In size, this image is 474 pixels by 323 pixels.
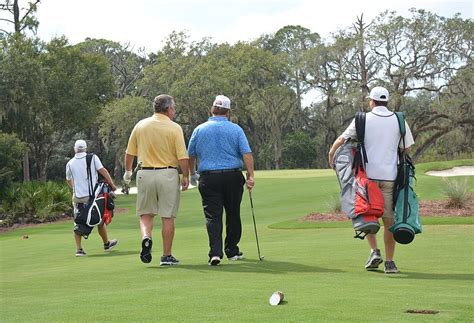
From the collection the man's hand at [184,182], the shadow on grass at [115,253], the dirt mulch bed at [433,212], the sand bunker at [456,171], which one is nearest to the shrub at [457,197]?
the dirt mulch bed at [433,212]

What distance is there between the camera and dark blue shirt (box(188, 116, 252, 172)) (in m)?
10.3

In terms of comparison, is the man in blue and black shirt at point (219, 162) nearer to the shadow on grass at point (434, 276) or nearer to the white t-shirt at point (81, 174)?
the shadow on grass at point (434, 276)

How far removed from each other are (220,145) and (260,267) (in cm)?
180

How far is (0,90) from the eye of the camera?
39312mm

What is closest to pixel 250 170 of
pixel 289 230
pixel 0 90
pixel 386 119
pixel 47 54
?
pixel 386 119

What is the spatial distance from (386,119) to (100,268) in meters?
4.02

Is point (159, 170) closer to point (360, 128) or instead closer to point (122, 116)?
point (360, 128)

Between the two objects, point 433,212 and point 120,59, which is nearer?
point 433,212

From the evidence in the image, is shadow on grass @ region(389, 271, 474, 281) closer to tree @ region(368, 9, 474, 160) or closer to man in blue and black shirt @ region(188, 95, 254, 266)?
man in blue and black shirt @ region(188, 95, 254, 266)

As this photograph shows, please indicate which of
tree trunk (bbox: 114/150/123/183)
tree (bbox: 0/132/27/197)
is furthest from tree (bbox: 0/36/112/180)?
tree trunk (bbox: 114/150/123/183)

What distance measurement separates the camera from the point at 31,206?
106 feet

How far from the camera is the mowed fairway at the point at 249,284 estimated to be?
19.9 ft

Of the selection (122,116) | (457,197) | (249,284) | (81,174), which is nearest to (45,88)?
(122,116)

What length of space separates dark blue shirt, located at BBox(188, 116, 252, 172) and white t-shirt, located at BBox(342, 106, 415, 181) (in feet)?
6.19
